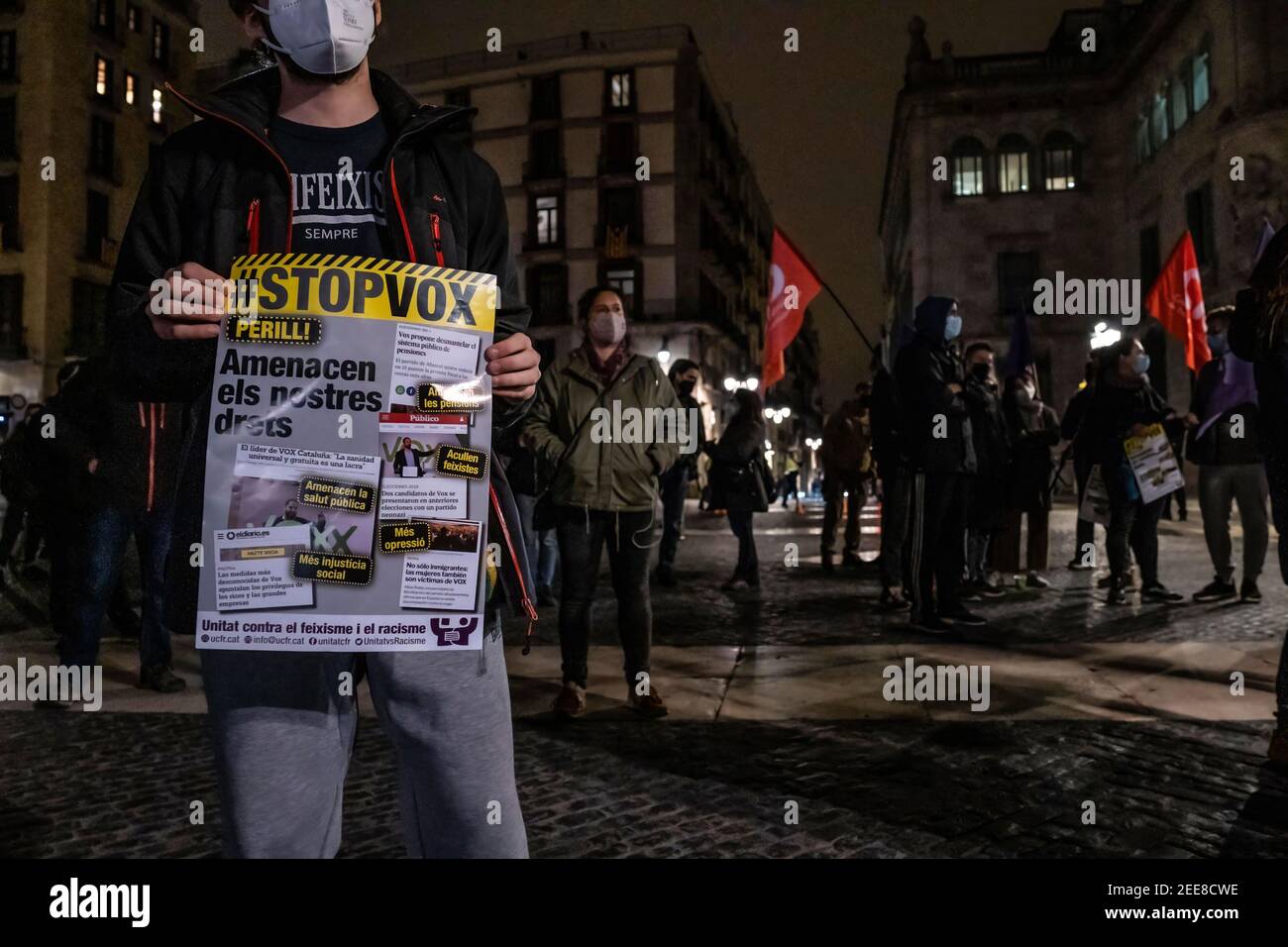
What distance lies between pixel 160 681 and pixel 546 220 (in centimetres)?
4333

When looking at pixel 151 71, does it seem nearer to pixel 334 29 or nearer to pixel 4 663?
pixel 4 663

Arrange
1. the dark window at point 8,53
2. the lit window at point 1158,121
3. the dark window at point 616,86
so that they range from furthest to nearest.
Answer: the dark window at point 616,86, the dark window at point 8,53, the lit window at point 1158,121

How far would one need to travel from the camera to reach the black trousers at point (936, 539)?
6730 mm

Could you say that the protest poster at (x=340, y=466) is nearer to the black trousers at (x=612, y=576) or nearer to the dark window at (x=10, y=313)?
the black trousers at (x=612, y=576)

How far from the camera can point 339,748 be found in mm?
1751

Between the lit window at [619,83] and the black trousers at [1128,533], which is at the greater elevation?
the lit window at [619,83]

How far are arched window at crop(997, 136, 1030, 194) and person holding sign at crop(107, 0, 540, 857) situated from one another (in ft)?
120

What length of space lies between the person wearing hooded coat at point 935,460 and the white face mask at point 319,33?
5.38 meters

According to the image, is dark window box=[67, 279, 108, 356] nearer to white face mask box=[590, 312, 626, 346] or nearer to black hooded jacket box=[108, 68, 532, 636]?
white face mask box=[590, 312, 626, 346]

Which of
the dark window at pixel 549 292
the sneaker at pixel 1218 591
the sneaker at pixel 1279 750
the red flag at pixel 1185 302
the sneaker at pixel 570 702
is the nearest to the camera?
the sneaker at pixel 1279 750

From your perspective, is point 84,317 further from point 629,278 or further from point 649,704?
point 649,704

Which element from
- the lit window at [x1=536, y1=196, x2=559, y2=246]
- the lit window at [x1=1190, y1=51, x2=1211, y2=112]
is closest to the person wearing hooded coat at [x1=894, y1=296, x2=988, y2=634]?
the lit window at [x1=1190, y1=51, x2=1211, y2=112]

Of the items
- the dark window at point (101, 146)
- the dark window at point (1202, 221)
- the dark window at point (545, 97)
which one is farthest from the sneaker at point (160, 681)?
the dark window at point (545, 97)
